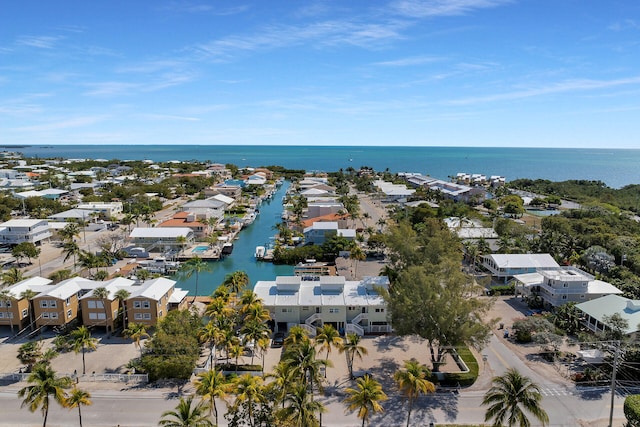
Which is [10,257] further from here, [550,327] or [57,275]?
[550,327]

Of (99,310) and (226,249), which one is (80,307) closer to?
Result: (99,310)

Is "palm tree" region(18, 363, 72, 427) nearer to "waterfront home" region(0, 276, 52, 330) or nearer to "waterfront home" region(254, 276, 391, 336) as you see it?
"waterfront home" region(254, 276, 391, 336)

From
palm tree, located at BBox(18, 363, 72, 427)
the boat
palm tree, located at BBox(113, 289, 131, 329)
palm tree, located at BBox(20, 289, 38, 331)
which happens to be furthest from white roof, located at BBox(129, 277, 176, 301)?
the boat

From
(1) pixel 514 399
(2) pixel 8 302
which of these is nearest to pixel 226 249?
(2) pixel 8 302

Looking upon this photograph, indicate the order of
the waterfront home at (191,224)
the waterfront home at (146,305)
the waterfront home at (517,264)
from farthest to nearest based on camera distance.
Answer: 1. the waterfront home at (191,224)
2. the waterfront home at (517,264)
3. the waterfront home at (146,305)

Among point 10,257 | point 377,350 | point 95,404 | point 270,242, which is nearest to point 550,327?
point 377,350

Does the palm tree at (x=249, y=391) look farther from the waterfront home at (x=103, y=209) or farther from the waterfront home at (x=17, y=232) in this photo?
the waterfront home at (x=103, y=209)

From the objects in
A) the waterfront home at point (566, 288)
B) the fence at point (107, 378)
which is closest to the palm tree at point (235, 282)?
the fence at point (107, 378)
